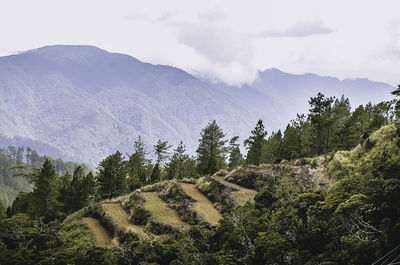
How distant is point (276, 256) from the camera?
1380cm

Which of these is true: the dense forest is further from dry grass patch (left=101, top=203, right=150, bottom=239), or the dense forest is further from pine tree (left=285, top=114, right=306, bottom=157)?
pine tree (left=285, top=114, right=306, bottom=157)

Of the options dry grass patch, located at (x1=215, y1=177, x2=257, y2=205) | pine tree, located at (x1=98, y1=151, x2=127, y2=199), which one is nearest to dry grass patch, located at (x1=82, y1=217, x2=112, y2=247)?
dry grass patch, located at (x1=215, y1=177, x2=257, y2=205)

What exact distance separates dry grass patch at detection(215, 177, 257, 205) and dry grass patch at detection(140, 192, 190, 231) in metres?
5.84

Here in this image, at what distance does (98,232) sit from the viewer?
79.2ft

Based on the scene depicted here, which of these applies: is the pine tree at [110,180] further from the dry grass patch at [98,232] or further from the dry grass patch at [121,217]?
the dry grass patch at [98,232]

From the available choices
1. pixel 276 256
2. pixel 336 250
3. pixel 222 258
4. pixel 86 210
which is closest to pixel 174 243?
pixel 222 258

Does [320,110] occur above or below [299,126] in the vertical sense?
above

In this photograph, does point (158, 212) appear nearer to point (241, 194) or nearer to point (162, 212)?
point (162, 212)

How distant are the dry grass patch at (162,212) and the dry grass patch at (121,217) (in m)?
1.93

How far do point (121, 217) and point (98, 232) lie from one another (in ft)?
9.56

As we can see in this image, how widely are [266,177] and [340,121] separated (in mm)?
31010

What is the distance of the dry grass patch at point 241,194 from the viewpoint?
2770cm

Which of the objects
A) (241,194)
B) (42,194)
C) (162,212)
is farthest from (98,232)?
(42,194)

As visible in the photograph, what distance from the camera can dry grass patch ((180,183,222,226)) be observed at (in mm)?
24922
